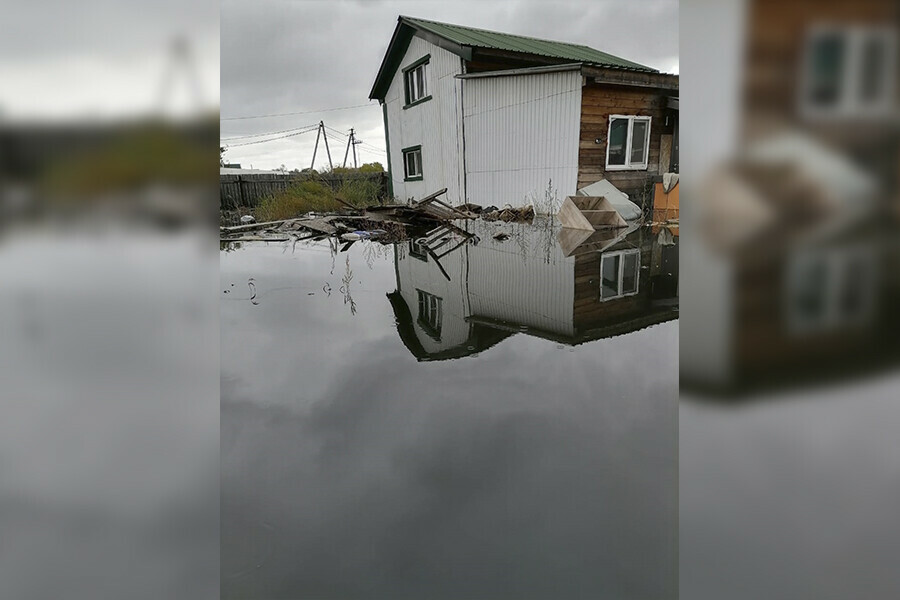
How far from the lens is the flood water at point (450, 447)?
3.51 feet

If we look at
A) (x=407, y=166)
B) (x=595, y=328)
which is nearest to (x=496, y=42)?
(x=407, y=166)

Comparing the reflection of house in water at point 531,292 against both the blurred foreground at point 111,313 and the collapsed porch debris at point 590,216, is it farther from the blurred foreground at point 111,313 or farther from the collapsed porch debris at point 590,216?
the blurred foreground at point 111,313

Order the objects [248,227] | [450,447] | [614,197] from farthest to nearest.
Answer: [248,227], [614,197], [450,447]

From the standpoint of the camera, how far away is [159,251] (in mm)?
513

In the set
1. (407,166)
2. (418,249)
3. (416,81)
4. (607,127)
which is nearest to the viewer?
(418,249)

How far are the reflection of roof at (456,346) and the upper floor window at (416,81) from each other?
1101cm

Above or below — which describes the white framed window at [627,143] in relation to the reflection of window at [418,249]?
above

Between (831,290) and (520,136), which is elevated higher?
(520,136)

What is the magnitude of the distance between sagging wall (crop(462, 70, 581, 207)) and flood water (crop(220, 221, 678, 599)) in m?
6.83

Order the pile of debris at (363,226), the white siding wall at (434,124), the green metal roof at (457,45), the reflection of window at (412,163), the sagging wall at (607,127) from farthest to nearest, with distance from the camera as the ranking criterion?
the reflection of window at (412,163) → the white siding wall at (434,124) → the green metal roof at (457,45) → the sagging wall at (607,127) → the pile of debris at (363,226)

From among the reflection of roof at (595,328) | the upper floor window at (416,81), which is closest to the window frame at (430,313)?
the reflection of roof at (595,328)

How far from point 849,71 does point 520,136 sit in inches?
421

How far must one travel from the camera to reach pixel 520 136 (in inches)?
416

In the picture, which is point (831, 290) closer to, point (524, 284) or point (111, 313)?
point (111, 313)
